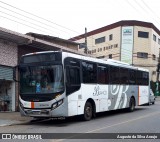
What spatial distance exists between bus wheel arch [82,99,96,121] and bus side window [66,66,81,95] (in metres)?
1.34

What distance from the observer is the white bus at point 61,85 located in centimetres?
1302

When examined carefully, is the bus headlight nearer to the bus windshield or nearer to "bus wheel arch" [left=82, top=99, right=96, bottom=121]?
the bus windshield

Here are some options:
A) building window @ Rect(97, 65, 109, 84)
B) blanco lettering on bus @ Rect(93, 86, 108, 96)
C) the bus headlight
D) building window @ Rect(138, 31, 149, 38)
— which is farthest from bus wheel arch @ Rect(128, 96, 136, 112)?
building window @ Rect(138, 31, 149, 38)

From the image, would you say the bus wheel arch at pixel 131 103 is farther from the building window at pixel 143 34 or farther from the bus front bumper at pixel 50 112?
the building window at pixel 143 34

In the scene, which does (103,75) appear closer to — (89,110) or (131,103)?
(89,110)

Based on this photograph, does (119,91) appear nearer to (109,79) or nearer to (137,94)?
(109,79)

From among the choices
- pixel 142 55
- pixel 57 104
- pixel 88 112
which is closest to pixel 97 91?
pixel 88 112

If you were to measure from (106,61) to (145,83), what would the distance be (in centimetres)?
706

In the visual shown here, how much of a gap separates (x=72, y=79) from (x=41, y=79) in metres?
1.38

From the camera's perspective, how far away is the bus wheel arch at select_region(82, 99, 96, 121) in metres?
14.7

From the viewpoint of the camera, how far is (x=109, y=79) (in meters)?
17.2

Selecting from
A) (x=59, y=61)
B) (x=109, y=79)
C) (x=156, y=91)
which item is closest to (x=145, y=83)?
(x=109, y=79)

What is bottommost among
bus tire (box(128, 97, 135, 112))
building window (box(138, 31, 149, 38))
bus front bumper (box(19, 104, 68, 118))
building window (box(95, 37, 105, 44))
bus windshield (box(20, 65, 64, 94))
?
bus tire (box(128, 97, 135, 112))

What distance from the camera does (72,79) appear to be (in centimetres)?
1372
